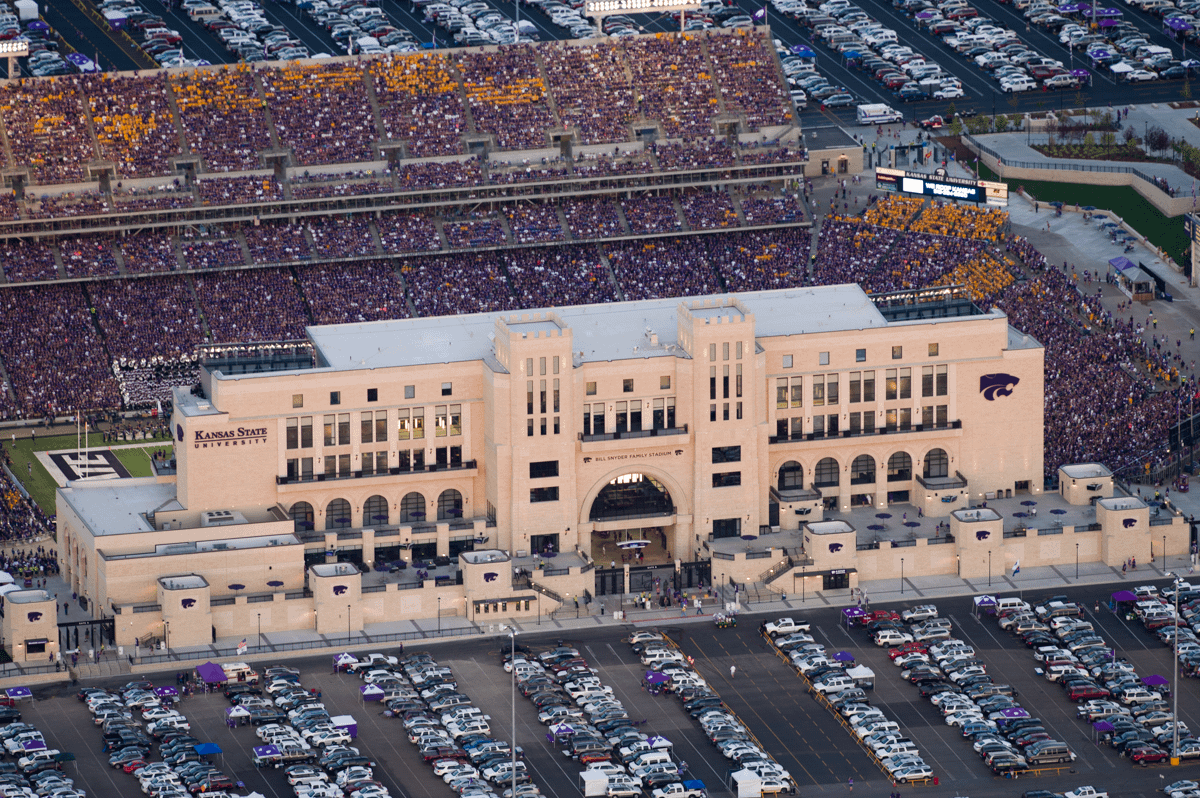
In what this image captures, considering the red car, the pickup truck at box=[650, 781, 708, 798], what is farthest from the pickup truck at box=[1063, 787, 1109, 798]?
the pickup truck at box=[650, 781, 708, 798]

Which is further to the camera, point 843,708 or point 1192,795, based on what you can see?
point 843,708

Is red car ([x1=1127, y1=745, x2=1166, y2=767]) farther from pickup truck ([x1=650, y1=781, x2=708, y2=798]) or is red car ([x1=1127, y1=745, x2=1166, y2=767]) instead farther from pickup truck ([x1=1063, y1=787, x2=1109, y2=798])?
pickup truck ([x1=650, y1=781, x2=708, y2=798])

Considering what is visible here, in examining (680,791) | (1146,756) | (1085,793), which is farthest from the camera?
(1146,756)

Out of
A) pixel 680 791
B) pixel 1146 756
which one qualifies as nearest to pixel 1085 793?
pixel 1146 756

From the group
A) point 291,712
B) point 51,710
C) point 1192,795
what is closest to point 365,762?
point 291,712

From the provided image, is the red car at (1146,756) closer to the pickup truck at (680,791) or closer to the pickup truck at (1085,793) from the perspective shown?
the pickup truck at (1085,793)

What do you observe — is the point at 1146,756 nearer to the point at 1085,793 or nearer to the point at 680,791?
the point at 1085,793

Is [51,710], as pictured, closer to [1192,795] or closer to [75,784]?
[75,784]
